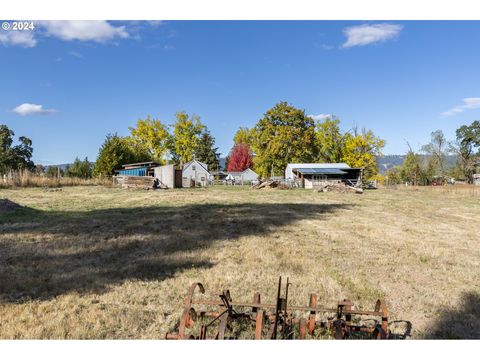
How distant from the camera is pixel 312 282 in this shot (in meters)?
6.14

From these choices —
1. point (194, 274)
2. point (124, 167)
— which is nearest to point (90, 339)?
point (194, 274)

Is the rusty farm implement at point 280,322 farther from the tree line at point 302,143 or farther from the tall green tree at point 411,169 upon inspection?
the tall green tree at point 411,169

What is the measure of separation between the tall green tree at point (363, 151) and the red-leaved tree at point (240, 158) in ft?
84.7

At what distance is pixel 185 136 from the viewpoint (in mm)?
71312

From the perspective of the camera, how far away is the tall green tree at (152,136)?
2699 inches

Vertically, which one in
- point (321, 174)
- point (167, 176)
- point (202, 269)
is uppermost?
point (321, 174)

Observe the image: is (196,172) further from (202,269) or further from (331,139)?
(202,269)

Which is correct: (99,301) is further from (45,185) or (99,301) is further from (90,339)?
(45,185)

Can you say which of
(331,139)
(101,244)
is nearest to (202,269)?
(101,244)

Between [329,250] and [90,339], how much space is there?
6176 millimetres

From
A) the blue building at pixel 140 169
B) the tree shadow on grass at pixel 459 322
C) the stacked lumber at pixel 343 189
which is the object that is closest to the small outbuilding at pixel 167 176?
the blue building at pixel 140 169

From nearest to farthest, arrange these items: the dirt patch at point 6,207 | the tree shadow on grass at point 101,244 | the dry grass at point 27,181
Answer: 1. the tree shadow on grass at point 101,244
2. the dirt patch at point 6,207
3. the dry grass at point 27,181

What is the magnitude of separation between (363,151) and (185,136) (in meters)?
35.8

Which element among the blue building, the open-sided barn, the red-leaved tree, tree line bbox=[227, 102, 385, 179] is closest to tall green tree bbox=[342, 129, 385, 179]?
tree line bbox=[227, 102, 385, 179]
